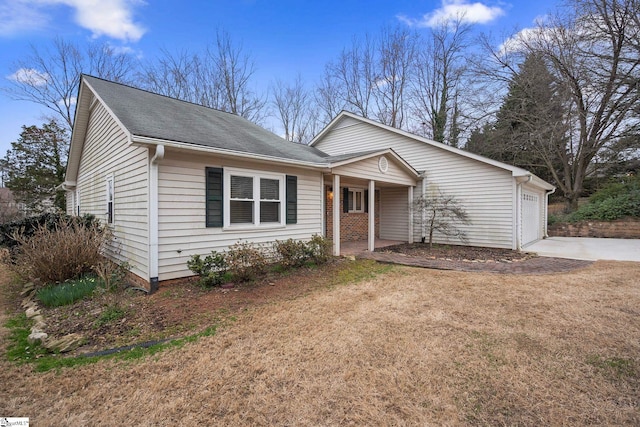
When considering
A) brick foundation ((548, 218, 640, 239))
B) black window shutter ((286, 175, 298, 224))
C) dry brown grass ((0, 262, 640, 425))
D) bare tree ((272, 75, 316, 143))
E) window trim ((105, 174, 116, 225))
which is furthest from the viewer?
bare tree ((272, 75, 316, 143))

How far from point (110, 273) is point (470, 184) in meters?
11.0

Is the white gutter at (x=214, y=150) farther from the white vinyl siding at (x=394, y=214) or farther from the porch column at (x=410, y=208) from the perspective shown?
the white vinyl siding at (x=394, y=214)

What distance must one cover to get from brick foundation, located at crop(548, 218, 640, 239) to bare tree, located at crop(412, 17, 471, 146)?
8.56 metres

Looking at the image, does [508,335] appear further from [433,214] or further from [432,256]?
[433,214]

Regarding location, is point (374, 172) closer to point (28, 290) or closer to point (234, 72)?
point (28, 290)

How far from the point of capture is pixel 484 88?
59.8ft

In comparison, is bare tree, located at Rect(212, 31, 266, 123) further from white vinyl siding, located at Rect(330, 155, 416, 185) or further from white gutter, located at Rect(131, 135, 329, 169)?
white gutter, located at Rect(131, 135, 329, 169)

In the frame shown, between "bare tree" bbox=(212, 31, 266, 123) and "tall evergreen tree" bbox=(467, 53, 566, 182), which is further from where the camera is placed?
"bare tree" bbox=(212, 31, 266, 123)

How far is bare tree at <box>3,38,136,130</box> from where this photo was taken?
17.0 m

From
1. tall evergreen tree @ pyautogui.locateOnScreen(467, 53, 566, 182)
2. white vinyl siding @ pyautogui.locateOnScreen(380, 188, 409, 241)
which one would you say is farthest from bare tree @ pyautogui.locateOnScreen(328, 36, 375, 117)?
white vinyl siding @ pyautogui.locateOnScreen(380, 188, 409, 241)

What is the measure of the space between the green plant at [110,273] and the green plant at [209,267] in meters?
1.30

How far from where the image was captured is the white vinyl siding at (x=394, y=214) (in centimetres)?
1241

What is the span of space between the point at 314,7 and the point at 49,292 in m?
15.6

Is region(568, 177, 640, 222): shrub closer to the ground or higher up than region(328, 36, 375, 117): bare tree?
closer to the ground
